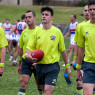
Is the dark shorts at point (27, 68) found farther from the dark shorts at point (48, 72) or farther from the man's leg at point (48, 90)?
the man's leg at point (48, 90)

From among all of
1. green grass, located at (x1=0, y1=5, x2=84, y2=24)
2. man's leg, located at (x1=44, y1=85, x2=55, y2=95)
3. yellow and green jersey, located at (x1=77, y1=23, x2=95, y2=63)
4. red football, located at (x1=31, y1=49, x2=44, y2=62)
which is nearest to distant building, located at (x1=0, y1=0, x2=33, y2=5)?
green grass, located at (x1=0, y1=5, x2=84, y2=24)

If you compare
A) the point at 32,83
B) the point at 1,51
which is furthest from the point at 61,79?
the point at 1,51

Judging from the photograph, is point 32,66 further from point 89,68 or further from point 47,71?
point 89,68

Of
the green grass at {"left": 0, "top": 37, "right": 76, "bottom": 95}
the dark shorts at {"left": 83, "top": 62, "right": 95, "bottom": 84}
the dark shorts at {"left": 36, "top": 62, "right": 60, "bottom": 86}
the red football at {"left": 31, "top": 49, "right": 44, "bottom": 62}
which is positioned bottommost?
the green grass at {"left": 0, "top": 37, "right": 76, "bottom": 95}

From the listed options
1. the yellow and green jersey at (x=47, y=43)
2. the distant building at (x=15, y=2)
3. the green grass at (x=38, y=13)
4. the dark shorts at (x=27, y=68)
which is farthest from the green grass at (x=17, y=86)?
the distant building at (x=15, y=2)

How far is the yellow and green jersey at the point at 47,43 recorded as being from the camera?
23.7 ft

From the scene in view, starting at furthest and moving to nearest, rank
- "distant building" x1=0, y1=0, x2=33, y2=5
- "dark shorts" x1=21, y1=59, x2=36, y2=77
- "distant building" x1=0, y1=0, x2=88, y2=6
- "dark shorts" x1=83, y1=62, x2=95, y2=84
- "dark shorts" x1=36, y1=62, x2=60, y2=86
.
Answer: "distant building" x1=0, y1=0, x2=88, y2=6, "distant building" x1=0, y1=0, x2=33, y2=5, "dark shorts" x1=21, y1=59, x2=36, y2=77, "dark shorts" x1=36, y1=62, x2=60, y2=86, "dark shorts" x1=83, y1=62, x2=95, y2=84

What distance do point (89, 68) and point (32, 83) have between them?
511cm

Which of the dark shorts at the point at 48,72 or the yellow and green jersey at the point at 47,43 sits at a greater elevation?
the yellow and green jersey at the point at 47,43

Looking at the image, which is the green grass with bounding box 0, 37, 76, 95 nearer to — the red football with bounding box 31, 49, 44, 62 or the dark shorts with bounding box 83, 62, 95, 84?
the red football with bounding box 31, 49, 44, 62

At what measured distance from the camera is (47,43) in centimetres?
721

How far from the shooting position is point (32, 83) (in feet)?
37.1

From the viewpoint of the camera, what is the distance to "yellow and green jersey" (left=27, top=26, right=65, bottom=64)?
23.7 ft

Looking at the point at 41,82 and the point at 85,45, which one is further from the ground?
the point at 85,45
